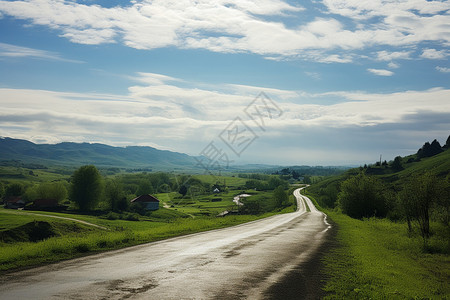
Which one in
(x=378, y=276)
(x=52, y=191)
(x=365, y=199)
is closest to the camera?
(x=378, y=276)

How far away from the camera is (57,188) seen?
134750mm

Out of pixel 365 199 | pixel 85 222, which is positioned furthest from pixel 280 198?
pixel 85 222

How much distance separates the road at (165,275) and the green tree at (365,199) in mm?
46597

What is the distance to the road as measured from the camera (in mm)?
11414

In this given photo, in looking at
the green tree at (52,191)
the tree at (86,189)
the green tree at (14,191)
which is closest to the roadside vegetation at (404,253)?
the tree at (86,189)

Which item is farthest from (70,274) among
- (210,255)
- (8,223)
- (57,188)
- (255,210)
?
(57,188)

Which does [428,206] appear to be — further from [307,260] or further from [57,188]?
[57,188]

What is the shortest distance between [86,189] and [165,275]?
10965cm

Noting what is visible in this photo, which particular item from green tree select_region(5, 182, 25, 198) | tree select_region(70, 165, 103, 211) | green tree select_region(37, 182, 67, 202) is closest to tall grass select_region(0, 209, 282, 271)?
tree select_region(70, 165, 103, 211)

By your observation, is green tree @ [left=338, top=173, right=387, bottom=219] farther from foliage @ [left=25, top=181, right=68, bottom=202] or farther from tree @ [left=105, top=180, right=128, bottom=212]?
foliage @ [left=25, top=181, right=68, bottom=202]

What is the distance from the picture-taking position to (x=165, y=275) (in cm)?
1410

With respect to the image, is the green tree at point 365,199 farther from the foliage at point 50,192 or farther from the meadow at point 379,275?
the foliage at point 50,192

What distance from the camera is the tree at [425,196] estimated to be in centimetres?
3228

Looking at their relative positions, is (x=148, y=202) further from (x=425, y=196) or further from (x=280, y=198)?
(x=425, y=196)
